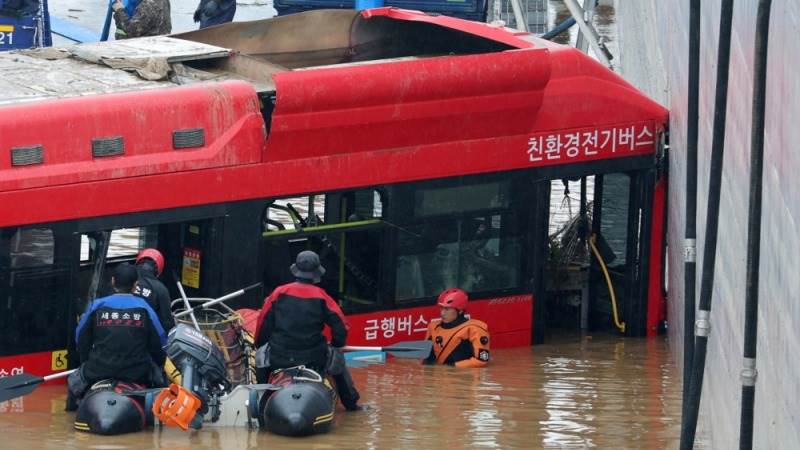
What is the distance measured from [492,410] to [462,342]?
1.10 metres

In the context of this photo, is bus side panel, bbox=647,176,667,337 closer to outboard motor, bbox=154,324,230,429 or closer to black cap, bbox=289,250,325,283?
black cap, bbox=289,250,325,283

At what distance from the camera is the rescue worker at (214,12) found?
2203 cm

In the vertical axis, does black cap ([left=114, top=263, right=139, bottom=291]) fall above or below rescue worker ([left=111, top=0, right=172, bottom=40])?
below

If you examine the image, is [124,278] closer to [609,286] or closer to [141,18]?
[609,286]

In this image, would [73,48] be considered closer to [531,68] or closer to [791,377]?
[531,68]

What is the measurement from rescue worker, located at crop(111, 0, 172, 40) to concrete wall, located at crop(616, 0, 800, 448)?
27.4 feet

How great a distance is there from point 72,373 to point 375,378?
2.61m

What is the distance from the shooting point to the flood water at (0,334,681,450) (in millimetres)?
10711

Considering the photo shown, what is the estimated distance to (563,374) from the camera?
13016mm

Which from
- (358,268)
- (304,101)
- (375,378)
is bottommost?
(375,378)

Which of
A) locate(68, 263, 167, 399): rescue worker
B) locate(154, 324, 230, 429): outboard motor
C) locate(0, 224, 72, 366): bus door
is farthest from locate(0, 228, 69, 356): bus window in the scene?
locate(154, 324, 230, 429): outboard motor

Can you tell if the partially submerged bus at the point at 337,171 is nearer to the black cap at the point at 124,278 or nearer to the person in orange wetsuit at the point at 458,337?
the person in orange wetsuit at the point at 458,337

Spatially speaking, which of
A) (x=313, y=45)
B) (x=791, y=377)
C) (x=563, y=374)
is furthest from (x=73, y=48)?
(x=791, y=377)

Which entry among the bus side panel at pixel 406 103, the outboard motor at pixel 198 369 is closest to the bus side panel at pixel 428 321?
the bus side panel at pixel 406 103
